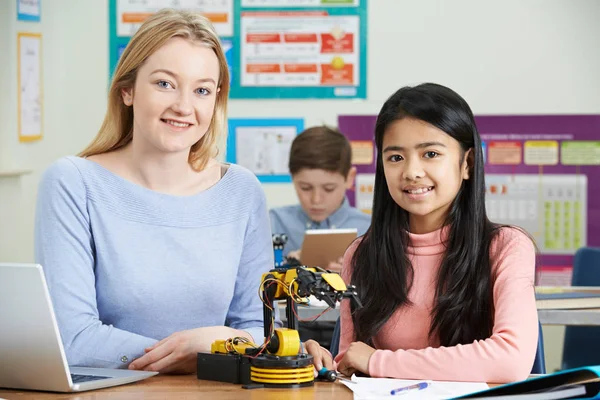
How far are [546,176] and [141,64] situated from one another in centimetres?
325

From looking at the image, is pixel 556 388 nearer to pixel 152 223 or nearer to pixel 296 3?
pixel 152 223

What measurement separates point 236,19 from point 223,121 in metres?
2.73

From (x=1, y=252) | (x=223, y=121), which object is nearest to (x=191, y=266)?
(x=223, y=121)

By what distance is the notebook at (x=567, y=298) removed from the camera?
10.3 feet

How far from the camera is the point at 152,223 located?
6.78 feet

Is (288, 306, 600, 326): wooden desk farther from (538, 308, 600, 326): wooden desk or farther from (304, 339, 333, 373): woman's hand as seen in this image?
(304, 339, 333, 373): woman's hand

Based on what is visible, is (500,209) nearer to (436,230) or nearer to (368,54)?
(368,54)

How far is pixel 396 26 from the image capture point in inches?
190

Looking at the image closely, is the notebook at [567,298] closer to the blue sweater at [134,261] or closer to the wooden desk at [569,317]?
the wooden desk at [569,317]

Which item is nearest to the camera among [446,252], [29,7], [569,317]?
[446,252]

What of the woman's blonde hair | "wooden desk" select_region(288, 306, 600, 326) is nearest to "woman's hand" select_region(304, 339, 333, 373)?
the woman's blonde hair

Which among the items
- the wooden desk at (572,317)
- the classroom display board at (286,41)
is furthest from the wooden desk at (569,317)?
the classroom display board at (286,41)

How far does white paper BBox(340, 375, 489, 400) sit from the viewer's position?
1.55 metres

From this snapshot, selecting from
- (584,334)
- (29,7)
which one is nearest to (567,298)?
(584,334)
